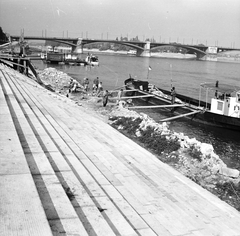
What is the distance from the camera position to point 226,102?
71.3 feet

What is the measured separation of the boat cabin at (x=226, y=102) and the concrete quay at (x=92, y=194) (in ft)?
43.2

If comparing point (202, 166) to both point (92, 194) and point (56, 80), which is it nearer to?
point (92, 194)

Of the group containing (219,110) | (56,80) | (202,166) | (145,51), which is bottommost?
(219,110)

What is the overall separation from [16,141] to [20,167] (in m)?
1.40

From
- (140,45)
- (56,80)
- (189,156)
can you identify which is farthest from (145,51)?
(189,156)

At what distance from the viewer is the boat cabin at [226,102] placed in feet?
68.5

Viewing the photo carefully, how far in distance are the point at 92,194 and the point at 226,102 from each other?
1783cm

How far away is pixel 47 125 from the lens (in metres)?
10.3

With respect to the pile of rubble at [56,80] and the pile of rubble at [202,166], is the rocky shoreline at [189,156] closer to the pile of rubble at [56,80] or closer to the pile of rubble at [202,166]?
the pile of rubble at [202,166]

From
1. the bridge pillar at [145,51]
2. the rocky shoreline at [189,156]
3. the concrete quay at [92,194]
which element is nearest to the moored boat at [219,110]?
the rocky shoreline at [189,156]

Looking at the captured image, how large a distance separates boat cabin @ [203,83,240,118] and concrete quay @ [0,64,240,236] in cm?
1317

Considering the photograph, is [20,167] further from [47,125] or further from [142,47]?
[142,47]

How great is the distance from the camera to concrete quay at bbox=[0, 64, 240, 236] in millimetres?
4227

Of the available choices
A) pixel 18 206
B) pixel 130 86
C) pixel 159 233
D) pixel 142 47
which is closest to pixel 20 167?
pixel 18 206
